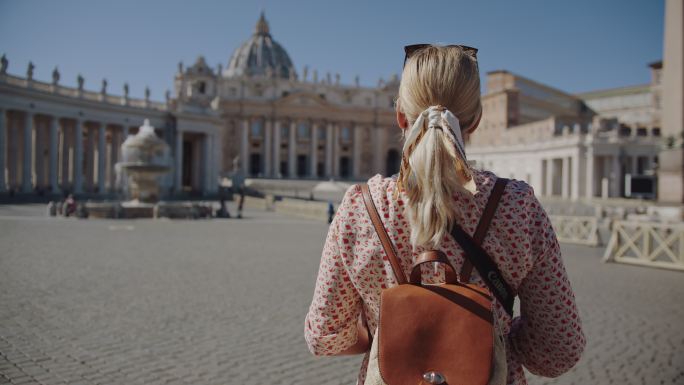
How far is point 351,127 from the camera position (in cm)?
8450

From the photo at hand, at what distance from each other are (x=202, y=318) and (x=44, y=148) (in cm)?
4594

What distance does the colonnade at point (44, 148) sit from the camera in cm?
3919

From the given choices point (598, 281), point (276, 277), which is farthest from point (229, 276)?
point (598, 281)

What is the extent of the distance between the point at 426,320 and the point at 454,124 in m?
0.65

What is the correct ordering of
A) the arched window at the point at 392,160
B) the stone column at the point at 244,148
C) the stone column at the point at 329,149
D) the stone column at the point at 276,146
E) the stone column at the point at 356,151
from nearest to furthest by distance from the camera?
1. the stone column at the point at 244,148
2. the stone column at the point at 276,146
3. the stone column at the point at 329,149
4. the stone column at the point at 356,151
5. the arched window at the point at 392,160

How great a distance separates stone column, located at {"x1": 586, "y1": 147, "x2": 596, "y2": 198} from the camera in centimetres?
4741

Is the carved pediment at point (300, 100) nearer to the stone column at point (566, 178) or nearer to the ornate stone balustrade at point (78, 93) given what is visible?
the ornate stone balustrade at point (78, 93)

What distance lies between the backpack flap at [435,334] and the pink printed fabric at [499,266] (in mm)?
191

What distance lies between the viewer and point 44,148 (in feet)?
150

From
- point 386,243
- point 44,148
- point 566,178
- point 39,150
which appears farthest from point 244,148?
point 386,243

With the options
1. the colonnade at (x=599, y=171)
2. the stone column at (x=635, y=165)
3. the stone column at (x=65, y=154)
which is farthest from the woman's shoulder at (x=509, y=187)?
the stone column at (x=635, y=165)

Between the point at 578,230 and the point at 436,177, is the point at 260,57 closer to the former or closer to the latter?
the point at 578,230

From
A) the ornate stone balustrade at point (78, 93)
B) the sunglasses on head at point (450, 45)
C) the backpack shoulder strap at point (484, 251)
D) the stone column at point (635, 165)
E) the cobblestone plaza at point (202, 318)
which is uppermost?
the ornate stone balustrade at point (78, 93)

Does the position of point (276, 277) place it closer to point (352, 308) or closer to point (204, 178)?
point (352, 308)
